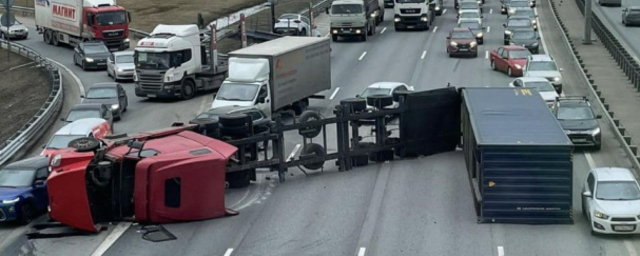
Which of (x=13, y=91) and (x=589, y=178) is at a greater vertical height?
(x=589, y=178)

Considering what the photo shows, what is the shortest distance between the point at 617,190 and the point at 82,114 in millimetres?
21068

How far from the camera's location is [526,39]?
5828 centimetres

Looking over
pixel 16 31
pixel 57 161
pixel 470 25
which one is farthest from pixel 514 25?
pixel 57 161

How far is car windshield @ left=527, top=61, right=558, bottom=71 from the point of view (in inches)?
1890

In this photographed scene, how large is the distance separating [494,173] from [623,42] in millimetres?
41797

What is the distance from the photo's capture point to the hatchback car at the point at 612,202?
25719mm

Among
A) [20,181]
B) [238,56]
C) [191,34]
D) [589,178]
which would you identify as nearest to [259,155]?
[238,56]

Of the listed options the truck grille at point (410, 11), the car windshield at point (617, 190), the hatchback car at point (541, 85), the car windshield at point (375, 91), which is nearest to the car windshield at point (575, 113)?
the hatchback car at point (541, 85)

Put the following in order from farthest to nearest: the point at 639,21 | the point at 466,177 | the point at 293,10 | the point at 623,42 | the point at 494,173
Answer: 1. the point at 293,10
2. the point at 639,21
3. the point at 623,42
4. the point at 466,177
5. the point at 494,173

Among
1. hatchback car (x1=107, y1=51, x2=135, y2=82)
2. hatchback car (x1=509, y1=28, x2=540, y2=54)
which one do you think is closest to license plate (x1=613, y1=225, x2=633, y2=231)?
hatchback car (x1=509, y1=28, x2=540, y2=54)

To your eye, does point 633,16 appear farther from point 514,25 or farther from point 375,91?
point 375,91

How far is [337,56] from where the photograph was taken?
197 ft

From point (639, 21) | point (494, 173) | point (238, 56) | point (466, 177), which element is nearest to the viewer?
point (494, 173)

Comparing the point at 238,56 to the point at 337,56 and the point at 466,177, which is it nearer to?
the point at 466,177
